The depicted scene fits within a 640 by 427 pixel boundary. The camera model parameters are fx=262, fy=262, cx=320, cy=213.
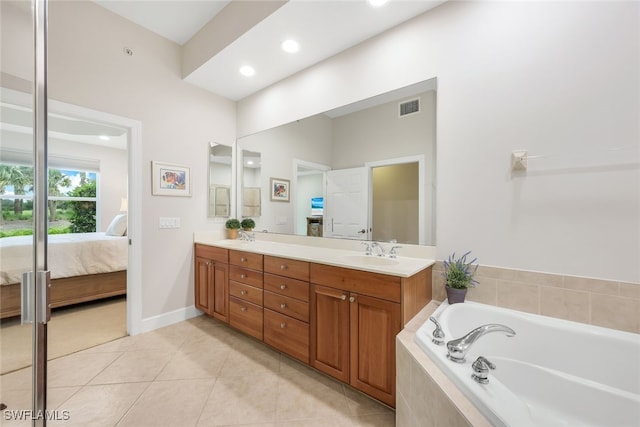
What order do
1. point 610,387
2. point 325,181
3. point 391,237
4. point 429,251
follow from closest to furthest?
point 610,387 < point 429,251 < point 391,237 < point 325,181

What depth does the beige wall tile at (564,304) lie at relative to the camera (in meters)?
1.42

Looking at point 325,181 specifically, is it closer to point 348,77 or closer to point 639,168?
point 348,77

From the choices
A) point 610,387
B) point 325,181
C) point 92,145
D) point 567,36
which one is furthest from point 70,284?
point 567,36

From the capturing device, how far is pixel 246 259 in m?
2.34

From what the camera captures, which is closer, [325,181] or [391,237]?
[391,237]

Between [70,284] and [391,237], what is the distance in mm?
3699

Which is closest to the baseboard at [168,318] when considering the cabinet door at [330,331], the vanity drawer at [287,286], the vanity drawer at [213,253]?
the vanity drawer at [213,253]

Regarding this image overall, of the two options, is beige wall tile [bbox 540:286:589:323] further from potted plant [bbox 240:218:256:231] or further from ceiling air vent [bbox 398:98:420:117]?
potted plant [bbox 240:218:256:231]

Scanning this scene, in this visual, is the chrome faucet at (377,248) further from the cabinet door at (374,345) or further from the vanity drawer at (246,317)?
the vanity drawer at (246,317)

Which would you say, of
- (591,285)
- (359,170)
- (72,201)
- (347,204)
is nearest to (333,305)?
(347,204)

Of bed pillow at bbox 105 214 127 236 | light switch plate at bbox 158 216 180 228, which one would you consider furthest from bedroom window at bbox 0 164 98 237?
light switch plate at bbox 158 216 180 228

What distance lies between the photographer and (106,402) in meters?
1.66

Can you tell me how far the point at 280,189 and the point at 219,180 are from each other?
0.84 m

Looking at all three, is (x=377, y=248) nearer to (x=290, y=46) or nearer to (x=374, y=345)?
(x=374, y=345)
